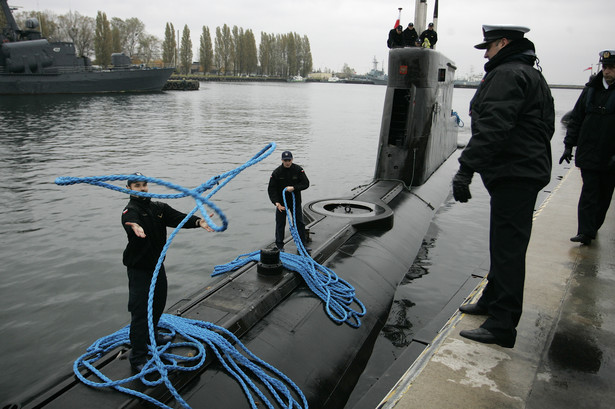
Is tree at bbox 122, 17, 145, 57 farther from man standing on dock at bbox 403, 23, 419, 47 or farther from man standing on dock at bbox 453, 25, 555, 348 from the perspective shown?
man standing on dock at bbox 453, 25, 555, 348

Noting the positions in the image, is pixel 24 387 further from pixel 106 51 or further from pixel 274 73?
pixel 274 73

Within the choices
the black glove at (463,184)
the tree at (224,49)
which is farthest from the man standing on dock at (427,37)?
the tree at (224,49)

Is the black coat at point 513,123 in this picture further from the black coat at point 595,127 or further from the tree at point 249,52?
the tree at point 249,52

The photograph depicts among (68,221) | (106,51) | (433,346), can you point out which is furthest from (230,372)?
(106,51)

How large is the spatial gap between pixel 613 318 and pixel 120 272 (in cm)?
744

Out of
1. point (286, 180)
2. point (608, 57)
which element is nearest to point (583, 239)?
point (608, 57)

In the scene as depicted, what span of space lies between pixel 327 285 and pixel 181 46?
12674cm

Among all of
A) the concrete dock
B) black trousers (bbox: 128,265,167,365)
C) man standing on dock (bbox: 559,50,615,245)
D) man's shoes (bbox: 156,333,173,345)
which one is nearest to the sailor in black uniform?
black trousers (bbox: 128,265,167,365)

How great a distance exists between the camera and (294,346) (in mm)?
4285

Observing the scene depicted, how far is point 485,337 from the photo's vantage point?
394cm

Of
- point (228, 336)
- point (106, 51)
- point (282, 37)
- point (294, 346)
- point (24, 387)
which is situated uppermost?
point (282, 37)

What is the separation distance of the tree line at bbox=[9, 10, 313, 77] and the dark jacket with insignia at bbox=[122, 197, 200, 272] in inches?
3475

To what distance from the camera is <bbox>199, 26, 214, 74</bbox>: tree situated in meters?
126

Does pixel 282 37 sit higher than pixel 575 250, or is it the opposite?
pixel 282 37
